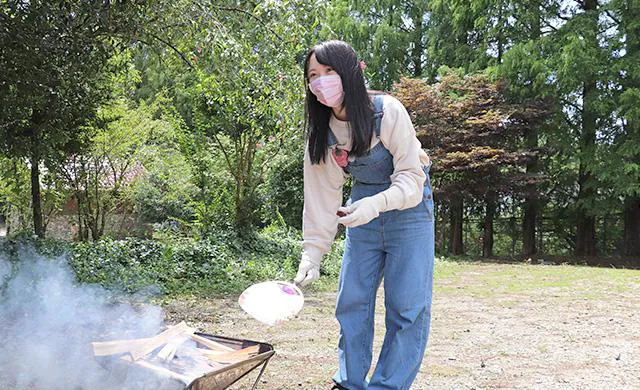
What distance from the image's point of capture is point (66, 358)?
2178 mm

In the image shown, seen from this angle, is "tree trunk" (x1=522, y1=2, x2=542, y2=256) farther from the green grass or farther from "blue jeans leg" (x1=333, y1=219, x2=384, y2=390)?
"blue jeans leg" (x1=333, y1=219, x2=384, y2=390)

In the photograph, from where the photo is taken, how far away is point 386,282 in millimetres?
2096

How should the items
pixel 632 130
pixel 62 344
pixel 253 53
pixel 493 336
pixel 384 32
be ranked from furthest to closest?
pixel 384 32
pixel 632 130
pixel 253 53
pixel 493 336
pixel 62 344

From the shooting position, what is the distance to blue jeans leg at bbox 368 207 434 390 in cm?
200

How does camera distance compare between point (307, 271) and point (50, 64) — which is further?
point (50, 64)

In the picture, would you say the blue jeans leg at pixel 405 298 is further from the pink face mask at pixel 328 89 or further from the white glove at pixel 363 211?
the pink face mask at pixel 328 89

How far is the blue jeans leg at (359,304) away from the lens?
211 cm

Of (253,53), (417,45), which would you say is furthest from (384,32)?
(253,53)

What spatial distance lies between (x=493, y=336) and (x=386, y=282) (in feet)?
7.15

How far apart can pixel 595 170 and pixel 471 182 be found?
2.34m

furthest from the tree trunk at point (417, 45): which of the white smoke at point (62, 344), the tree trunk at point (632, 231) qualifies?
the white smoke at point (62, 344)

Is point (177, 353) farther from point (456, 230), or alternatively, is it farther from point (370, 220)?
point (456, 230)

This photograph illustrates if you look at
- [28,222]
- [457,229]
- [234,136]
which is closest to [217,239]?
[234,136]

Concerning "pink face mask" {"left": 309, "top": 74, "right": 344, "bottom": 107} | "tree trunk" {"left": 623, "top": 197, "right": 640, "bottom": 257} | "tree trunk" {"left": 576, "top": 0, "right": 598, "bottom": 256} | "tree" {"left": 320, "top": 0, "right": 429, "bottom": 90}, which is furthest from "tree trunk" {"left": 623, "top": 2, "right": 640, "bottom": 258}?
"pink face mask" {"left": 309, "top": 74, "right": 344, "bottom": 107}
